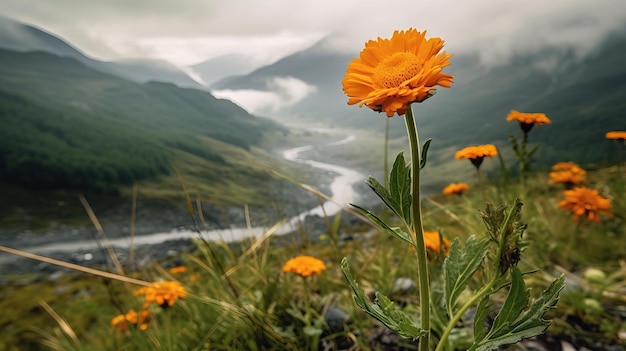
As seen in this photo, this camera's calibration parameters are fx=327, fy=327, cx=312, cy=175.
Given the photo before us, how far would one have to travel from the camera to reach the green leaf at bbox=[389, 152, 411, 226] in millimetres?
874

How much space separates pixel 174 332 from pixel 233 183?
98.2 m

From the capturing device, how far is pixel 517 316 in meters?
0.85

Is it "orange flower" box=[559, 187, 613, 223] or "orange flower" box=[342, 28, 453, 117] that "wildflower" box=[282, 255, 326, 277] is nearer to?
"orange flower" box=[342, 28, 453, 117]

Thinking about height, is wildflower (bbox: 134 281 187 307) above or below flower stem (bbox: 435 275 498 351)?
below

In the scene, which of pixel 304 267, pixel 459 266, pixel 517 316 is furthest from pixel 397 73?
pixel 304 267

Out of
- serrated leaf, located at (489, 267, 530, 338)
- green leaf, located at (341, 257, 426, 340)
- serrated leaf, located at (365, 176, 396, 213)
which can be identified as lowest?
green leaf, located at (341, 257, 426, 340)

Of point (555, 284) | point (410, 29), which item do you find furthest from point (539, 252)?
point (410, 29)

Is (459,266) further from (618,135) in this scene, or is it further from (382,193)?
(618,135)

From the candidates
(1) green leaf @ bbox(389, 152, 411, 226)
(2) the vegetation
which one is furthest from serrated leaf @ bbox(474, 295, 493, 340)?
(2) the vegetation

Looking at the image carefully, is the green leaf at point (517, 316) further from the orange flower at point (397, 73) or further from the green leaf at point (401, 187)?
the orange flower at point (397, 73)

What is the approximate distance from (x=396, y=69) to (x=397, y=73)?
0.02m

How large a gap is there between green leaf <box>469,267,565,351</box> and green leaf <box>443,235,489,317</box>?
12cm

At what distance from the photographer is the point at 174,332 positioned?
7.68 feet

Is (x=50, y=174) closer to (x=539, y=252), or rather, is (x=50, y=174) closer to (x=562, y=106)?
(x=539, y=252)
